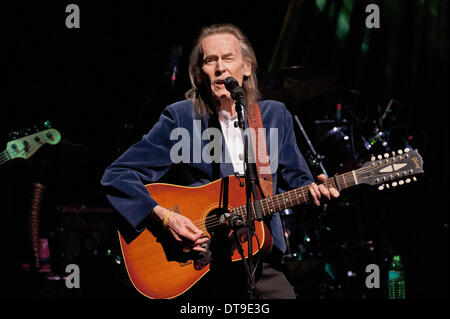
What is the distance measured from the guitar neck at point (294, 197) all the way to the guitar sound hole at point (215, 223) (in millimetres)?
91

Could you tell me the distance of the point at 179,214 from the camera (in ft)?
7.27


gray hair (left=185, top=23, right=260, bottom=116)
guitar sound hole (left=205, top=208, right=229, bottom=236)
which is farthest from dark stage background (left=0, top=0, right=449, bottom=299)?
guitar sound hole (left=205, top=208, right=229, bottom=236)

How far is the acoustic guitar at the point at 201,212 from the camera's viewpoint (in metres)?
2.12

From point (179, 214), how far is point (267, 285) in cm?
64

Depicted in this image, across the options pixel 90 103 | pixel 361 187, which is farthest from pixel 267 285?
pixel 90 103

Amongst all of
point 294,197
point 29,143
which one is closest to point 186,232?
point 294,197

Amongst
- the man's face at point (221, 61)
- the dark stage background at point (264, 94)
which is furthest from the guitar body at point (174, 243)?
the dark stage background at point (264, 94)

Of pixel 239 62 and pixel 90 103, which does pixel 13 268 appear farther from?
pixel 239 62

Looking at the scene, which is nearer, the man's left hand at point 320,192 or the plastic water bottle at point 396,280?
the man's left hand at point 320,192

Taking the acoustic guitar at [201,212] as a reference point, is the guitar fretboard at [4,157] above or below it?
above

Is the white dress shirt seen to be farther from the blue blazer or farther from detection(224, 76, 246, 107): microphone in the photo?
detection(224, 76, 246, 107): microphone

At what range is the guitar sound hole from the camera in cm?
218

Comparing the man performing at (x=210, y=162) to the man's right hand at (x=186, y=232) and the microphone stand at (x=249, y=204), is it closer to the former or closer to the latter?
the man's right hand at (x=186, y=232)

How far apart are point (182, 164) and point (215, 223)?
436mm
